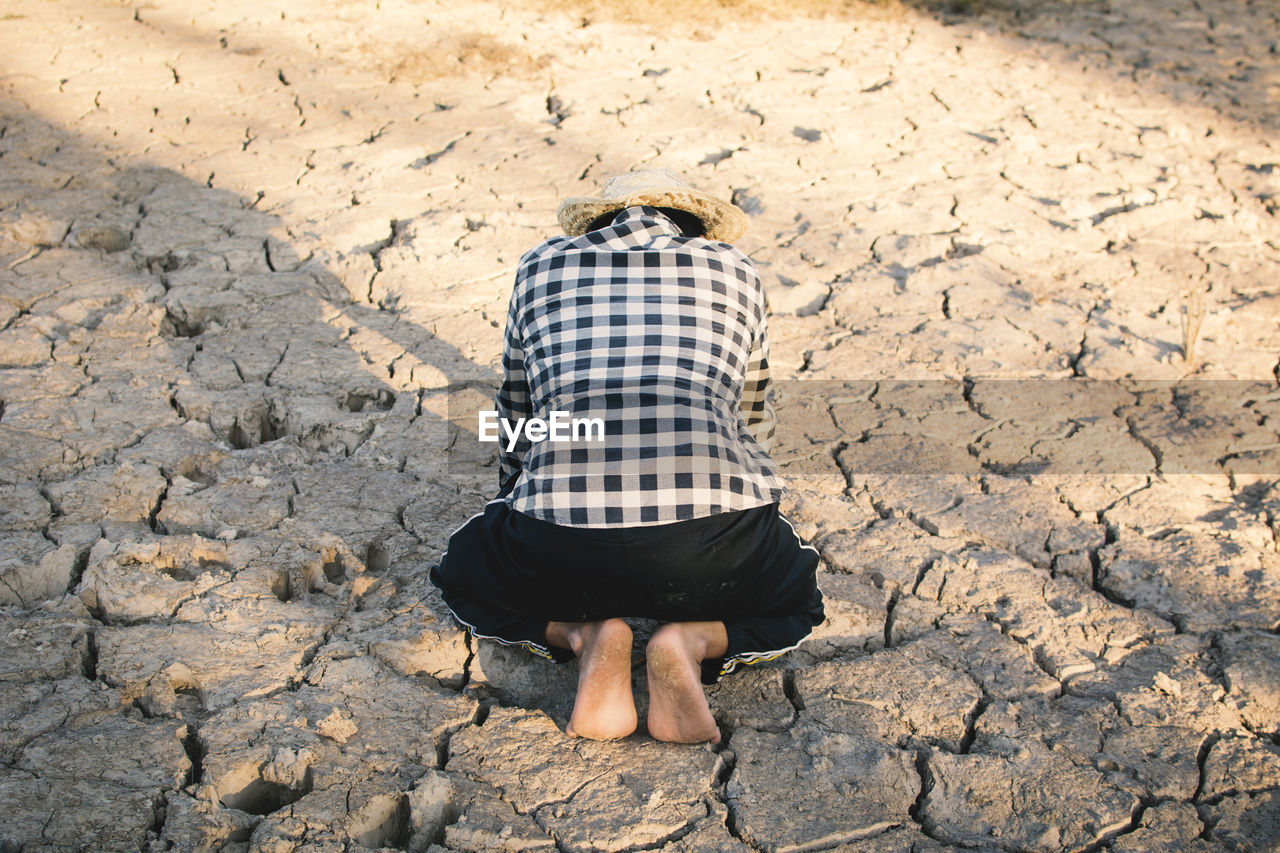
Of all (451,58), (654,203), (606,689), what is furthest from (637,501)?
(451,58)

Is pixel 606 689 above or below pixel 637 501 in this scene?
below

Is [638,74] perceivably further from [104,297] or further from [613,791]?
[613,791]

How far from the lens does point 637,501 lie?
1747mm

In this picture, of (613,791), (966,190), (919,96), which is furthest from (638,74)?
(613,791)

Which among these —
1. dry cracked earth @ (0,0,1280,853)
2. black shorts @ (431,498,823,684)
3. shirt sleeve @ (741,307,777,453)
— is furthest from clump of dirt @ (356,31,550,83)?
black shorts @ (431,498,823,684)

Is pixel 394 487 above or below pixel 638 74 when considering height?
below

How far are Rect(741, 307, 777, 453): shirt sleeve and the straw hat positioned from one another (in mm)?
303

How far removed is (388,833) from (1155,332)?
2.96 meters

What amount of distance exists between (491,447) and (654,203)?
0.95 meters

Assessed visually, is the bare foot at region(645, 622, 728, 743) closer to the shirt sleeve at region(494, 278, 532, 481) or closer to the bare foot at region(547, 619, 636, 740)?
the bare foot at region(547, 619, 636, 740)

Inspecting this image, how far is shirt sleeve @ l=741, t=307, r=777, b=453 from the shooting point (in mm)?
2146

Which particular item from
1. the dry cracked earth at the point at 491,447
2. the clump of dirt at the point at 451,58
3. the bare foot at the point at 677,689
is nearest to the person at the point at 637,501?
the bare foot at the point at 677,689

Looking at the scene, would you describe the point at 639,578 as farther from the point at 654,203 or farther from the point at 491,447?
the point at 491,447

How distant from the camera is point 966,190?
411 centimetres
